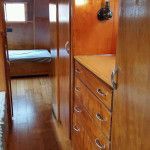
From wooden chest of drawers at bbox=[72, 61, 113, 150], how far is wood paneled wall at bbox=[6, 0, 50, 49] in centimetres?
361

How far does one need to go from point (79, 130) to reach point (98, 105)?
667 mm

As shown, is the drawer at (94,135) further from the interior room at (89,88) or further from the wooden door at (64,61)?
the wooden door at (64,61)

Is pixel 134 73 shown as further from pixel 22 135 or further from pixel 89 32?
pixel 22 135

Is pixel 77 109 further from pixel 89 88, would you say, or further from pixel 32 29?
pixel 32 29

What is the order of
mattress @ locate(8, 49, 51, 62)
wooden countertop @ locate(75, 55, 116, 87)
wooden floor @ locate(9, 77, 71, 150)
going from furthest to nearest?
1. mattress @ locate(8, 49, 51, 62)
2. wooden floor @ locate(9, 77, 71, 150)
3. wooden countertop @ locate(75, 55, 116, 87)

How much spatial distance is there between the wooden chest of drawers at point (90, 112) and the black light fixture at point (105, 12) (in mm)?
506

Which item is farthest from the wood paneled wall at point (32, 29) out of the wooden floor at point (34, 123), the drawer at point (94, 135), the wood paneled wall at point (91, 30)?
the drawer at point (94, 135)

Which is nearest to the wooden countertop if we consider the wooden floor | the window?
the wooden floor

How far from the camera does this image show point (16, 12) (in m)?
5.86

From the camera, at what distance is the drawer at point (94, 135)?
179cm

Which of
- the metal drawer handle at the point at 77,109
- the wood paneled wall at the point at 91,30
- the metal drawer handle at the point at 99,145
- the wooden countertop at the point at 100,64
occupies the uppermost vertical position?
the wood paneled wall at the point at 91,30

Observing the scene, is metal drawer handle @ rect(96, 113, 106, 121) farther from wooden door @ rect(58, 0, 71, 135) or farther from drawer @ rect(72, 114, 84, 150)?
wooden door @ rect(58, 0, 71, 135)

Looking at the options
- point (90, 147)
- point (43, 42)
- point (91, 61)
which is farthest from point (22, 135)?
point (43, 42)

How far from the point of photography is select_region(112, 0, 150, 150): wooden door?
112cm
